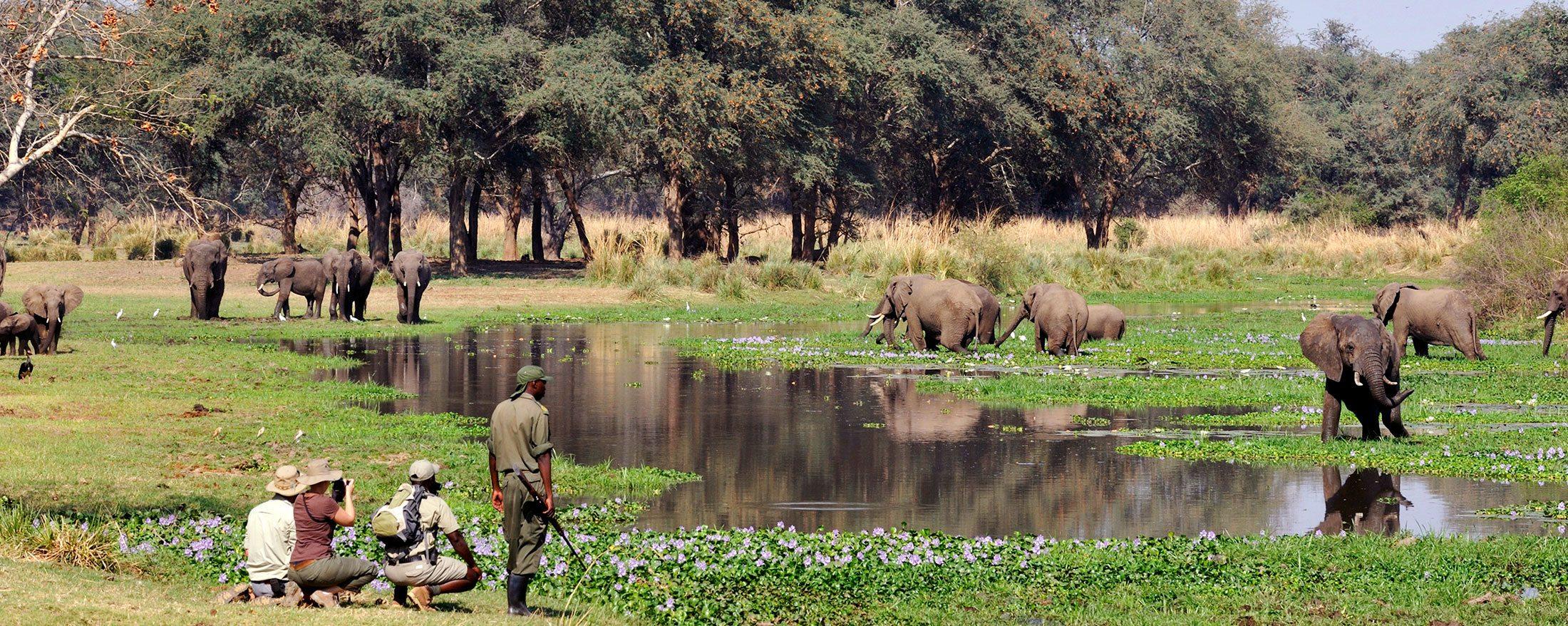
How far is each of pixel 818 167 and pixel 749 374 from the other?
2679cm

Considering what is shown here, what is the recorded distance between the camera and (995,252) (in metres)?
45.8

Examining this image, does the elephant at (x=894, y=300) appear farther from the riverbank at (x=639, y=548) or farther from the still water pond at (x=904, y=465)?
the riverbank at (x=639, y=548)

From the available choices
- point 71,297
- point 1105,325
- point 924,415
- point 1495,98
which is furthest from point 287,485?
point 1495,98

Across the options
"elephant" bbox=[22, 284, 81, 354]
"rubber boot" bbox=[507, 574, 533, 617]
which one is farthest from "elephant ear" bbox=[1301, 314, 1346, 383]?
"elephant" bbox=[22, 284, 81, 354]

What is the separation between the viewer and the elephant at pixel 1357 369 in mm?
15836

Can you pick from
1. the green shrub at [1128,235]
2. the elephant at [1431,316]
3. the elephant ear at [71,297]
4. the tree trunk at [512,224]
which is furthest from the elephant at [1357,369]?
the green shrub at [1128,235]

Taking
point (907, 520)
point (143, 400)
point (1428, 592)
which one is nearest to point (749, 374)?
point (143, 400)

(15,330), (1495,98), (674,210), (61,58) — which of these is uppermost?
(1495,98)

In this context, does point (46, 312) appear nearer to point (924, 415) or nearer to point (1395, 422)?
point (924, 415)

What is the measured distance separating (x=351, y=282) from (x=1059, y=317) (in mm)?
14975

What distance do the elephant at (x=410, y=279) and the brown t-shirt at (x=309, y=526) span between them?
24219 mm

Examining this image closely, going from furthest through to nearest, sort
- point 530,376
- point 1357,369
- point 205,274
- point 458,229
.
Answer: point 458,229, point 205,274, point 1357,369, point 530,376

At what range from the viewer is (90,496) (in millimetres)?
12984

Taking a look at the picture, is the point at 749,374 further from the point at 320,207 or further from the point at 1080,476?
the point at 320,207
